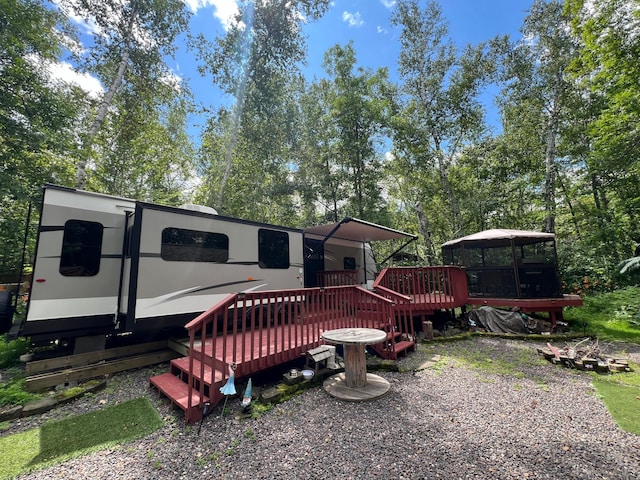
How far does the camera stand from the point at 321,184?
14.3 m

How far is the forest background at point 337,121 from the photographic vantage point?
6973 millimetres

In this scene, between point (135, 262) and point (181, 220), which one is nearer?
point (135, 262)

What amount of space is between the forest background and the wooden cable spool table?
773 cm

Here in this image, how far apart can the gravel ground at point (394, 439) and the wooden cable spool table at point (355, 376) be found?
0.13 meters

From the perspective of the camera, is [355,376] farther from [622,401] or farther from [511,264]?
[511,264]

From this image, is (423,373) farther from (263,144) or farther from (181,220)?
(263,144)

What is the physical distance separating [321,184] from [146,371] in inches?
453

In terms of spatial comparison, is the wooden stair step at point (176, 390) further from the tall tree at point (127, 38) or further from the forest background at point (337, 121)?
the tall tree at point (127, 38)

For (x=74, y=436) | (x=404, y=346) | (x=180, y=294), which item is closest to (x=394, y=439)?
(x=404, y=346)

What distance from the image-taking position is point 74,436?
273cm

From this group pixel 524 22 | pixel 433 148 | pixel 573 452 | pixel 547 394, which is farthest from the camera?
pixel 433 148

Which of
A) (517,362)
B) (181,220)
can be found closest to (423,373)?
(517,362)

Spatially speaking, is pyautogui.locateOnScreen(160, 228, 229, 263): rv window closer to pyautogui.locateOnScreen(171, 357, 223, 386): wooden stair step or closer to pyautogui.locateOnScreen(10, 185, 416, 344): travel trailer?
pyautogui.locateOnScreen(10, 185, 416, 344): travel trailer

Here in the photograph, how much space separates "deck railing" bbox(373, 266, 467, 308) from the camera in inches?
272
